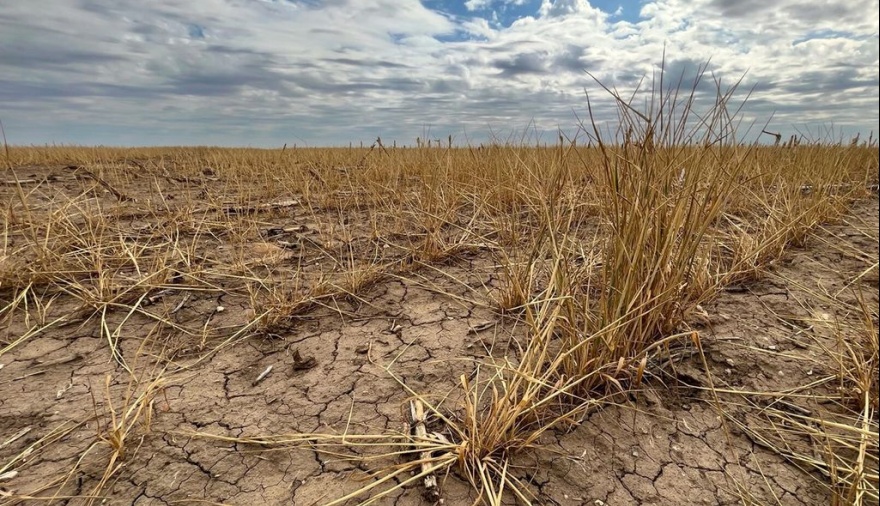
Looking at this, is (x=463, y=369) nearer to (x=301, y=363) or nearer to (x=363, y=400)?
(x=363, y=400)

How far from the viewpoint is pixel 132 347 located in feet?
5.51

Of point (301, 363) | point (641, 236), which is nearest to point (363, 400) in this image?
point (301, 363)

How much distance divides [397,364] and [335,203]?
208cm

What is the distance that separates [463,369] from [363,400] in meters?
0.35

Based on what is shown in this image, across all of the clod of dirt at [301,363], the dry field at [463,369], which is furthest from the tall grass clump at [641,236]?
the clod of dirt at [301,363]

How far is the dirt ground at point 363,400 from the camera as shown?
110cm

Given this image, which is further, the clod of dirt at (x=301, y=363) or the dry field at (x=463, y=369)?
the clod of dirt at (x=301, y=363)

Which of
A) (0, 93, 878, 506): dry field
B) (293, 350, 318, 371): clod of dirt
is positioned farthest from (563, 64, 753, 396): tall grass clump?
(293, 350, 318, 371): clod of dirt

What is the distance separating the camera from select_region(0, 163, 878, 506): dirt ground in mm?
1097

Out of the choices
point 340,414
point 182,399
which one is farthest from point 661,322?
point 182,399

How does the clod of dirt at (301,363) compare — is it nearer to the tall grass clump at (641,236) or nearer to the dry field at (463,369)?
the dry field at (463,369)

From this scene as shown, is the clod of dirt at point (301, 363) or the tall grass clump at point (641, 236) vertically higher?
the tall grass clump at point (641, 236)

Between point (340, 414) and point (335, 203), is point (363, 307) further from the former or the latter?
point (335, 203)

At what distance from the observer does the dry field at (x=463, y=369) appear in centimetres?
110
